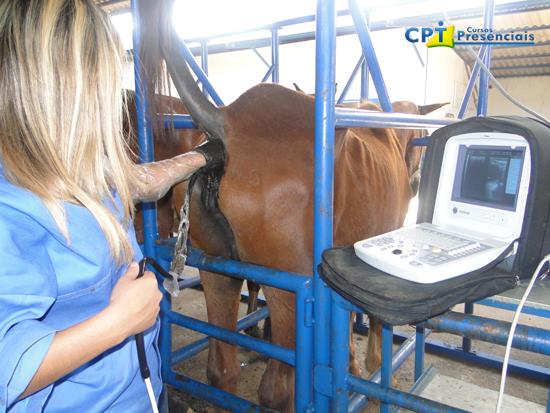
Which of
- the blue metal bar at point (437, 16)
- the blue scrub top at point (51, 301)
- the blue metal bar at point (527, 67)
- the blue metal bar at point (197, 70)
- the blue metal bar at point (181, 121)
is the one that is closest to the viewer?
the blue scrub top at point (51, 301)

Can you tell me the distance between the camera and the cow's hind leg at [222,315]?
71.5 inches

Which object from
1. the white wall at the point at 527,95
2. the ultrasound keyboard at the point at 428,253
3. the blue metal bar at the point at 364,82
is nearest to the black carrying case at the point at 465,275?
the ultrasound keyboard at the point at 428,253

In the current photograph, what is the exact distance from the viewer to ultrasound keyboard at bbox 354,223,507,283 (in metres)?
0.87

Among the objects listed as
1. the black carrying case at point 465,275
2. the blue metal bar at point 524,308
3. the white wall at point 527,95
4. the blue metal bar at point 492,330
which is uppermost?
the white wall at point 527,95

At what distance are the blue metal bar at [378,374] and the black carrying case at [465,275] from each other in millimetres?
916

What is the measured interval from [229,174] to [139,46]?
0.56 meters

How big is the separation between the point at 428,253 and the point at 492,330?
0.21 meters

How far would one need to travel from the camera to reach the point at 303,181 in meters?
1.42

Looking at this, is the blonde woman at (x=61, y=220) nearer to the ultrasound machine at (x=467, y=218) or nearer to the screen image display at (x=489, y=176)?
the ultrasound machine at (x=467, y=218)

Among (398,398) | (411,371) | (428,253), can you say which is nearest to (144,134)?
(428,253)

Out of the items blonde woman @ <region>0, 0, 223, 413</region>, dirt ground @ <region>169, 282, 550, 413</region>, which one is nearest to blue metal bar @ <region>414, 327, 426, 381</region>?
dirt ground @ <region>169, 282, 550, 413</region>

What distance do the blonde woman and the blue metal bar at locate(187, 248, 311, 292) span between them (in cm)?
55

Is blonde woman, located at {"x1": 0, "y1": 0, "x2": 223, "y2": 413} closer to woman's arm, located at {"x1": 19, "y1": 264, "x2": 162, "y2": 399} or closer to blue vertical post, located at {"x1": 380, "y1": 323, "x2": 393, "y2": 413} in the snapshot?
woman's arm, located at {"x1": 19, "y1": 264, "x2": 162, "y2": 399}

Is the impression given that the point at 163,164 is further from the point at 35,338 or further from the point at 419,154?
the point at 419,154
